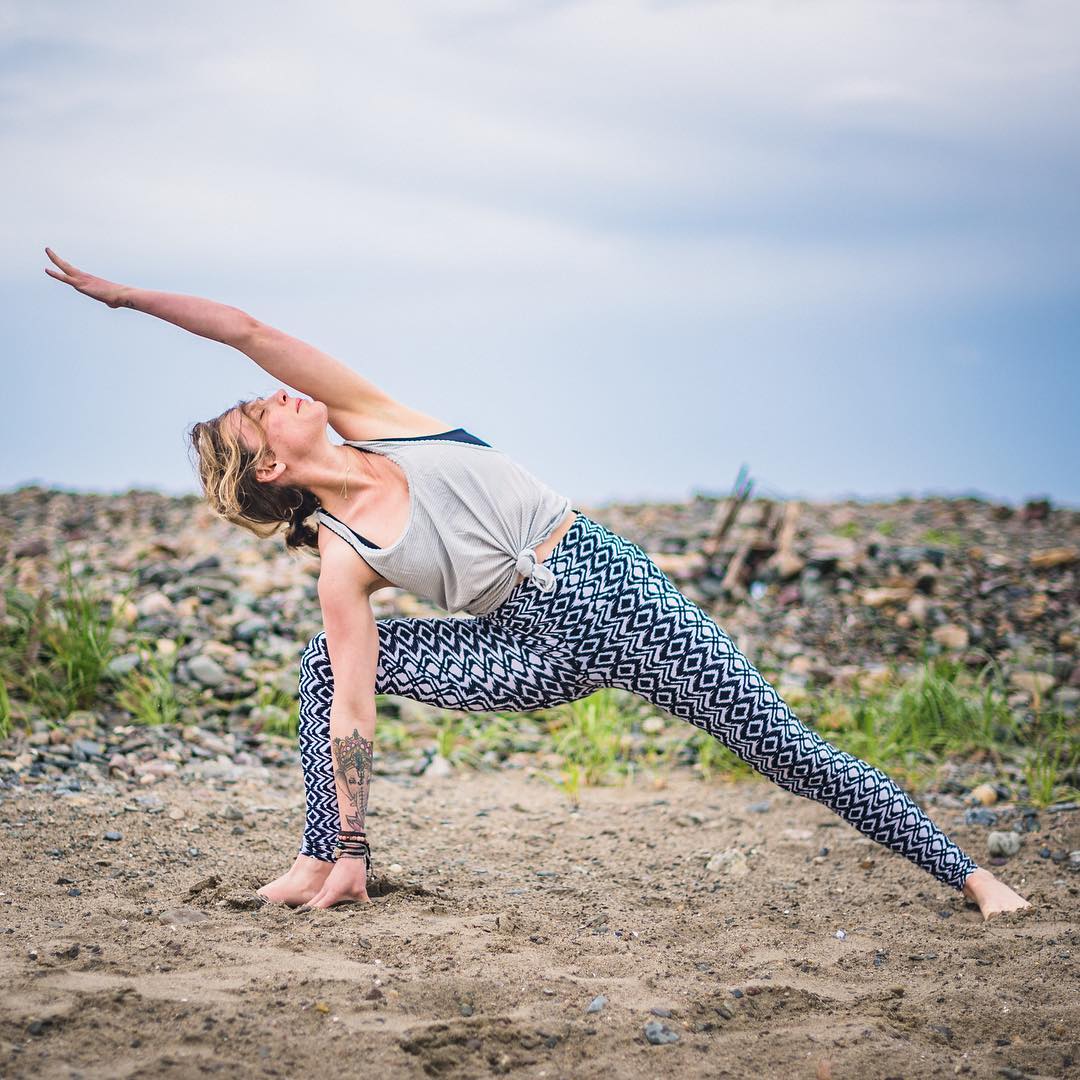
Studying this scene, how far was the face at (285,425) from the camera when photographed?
3.38 meters

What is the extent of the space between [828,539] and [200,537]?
17.5 feet

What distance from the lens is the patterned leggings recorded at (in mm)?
3477

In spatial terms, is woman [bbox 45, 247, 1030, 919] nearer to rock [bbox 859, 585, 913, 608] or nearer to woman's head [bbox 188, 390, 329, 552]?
woman's head [bbox 188, 390, 329, 552]

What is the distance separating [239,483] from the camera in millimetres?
3398

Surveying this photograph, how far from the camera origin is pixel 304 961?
296 centimetres

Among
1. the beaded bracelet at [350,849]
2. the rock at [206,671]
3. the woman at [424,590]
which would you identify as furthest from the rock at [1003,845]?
the rock at [206,671]

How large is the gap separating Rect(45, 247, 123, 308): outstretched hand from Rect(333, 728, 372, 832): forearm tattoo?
148 cm

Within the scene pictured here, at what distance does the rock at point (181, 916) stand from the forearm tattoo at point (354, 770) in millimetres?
477

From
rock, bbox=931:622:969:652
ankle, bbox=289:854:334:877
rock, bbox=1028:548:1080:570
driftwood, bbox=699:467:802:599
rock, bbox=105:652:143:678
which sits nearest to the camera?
ankle, bbox=289:854:334:877

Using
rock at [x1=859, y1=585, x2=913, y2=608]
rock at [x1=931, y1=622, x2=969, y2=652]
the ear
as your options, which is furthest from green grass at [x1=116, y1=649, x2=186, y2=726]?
rock at [x1=931, y1=622, x2=969, y2=652]

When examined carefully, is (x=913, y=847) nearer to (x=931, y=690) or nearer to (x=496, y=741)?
(x=931, y=690)

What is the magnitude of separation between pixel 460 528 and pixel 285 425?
60cm

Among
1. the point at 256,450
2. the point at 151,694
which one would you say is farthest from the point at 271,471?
the point at 151,694

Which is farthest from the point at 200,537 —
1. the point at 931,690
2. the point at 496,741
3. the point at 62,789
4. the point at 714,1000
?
the point at 714,1000
